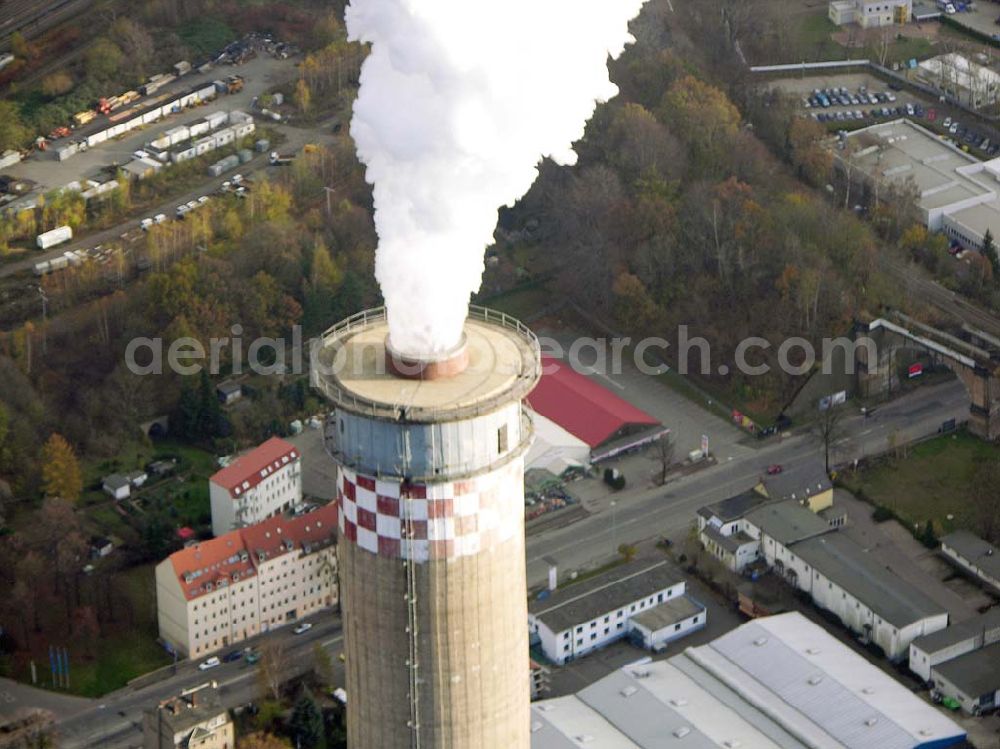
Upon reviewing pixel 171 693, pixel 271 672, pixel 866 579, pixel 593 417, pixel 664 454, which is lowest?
pixel 171 693

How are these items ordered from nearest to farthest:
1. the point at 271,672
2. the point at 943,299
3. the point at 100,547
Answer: the point at 271,672 < the point at 100,547 < the point at 943,299

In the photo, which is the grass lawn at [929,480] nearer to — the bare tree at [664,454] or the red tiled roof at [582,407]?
the bare tree at [664,454]

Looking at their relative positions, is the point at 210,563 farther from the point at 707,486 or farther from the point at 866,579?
the point at 866,579

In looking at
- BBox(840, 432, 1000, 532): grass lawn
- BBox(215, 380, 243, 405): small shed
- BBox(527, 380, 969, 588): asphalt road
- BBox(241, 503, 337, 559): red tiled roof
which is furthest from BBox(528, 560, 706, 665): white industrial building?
BBox(215, 380, 243, 405): small shed

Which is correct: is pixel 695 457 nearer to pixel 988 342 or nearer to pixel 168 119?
pixel 988 342

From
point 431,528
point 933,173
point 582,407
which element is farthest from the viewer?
point 933,173

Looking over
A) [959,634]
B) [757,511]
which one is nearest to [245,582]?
[757,511]
